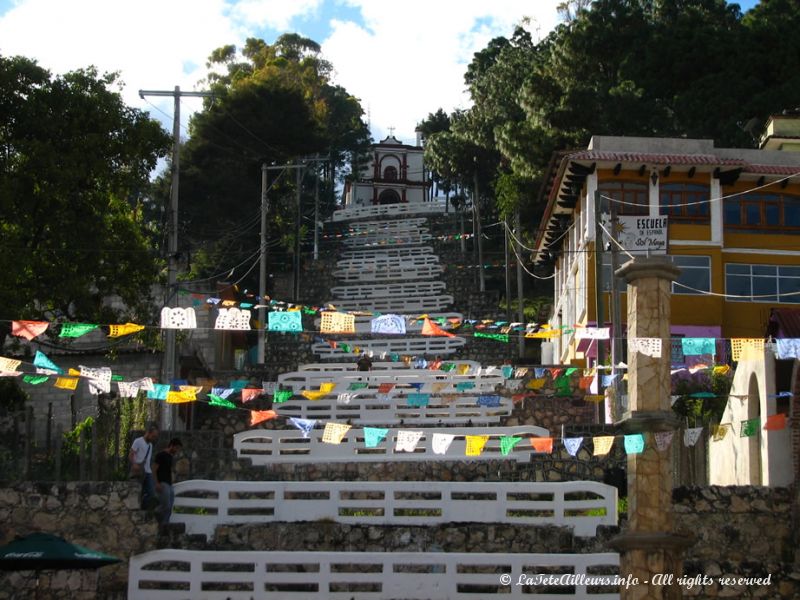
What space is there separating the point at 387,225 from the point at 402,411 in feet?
115

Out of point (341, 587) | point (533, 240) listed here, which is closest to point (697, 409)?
point (341, 587)

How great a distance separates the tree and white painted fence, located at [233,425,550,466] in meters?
4.33

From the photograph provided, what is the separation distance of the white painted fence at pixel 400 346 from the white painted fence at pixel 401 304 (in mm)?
6058

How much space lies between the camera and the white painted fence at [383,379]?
28.7 m

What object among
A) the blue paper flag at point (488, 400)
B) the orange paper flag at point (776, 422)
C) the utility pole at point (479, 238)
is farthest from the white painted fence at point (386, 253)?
the orange paper flag at point (776, 422)

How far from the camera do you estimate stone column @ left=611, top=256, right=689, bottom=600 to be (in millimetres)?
14984

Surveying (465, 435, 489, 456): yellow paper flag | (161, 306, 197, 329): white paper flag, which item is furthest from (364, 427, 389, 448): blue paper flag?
(161, 306, 197, 329): white paper flag

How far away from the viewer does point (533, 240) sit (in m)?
46.9

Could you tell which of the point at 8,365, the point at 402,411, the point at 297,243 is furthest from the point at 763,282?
the point at 8,365

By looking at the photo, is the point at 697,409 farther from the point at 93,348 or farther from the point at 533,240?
the point at 533,240

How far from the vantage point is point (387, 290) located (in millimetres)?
47688

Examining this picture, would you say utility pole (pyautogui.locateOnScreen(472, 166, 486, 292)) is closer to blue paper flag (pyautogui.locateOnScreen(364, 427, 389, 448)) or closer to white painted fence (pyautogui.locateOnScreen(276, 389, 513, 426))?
white painted fence (pyautogui.locateOnScreen(276, 389, 513, 426))

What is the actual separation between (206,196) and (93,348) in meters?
17.5

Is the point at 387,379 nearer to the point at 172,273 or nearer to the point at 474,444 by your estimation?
the point at 172,273
